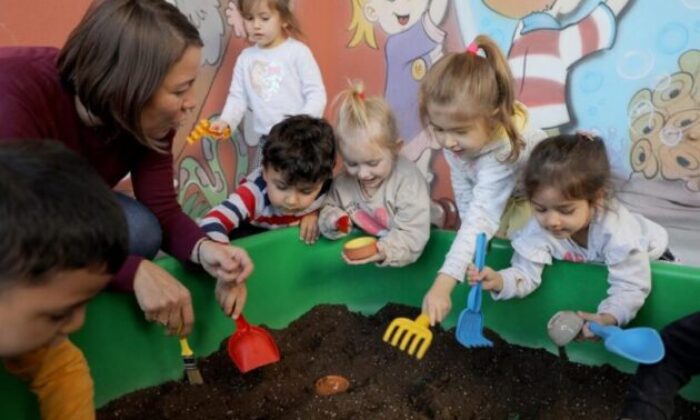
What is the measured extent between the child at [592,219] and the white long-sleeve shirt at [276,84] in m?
0.85

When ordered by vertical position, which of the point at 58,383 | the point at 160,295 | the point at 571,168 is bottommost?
the point at 58,383

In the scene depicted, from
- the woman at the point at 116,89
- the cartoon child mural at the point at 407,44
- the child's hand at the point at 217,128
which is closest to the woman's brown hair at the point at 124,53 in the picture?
the woman at the point at 116,89

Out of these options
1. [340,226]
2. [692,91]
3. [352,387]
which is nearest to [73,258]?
[352,387]

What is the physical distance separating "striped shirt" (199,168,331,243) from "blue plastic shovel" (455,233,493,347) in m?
0.40

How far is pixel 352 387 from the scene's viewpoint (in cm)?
109

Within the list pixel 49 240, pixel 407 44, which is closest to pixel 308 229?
pixel 49 240

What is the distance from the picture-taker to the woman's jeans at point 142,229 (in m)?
1.04

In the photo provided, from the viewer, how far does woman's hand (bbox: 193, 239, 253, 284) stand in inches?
40.1

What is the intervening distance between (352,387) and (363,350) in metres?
0.12

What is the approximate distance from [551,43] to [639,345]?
44.2 inches

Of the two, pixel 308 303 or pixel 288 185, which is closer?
pixel 288 185

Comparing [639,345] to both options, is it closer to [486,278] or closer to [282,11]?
[486,278]

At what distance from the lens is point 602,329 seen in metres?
0.96

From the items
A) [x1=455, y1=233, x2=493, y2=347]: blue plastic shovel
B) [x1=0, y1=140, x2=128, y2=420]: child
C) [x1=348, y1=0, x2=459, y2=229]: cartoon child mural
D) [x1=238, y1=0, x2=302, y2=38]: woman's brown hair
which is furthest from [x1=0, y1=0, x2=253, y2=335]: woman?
[x1=348, y1=0, x2=459, y2=229]: cartoon child mural
